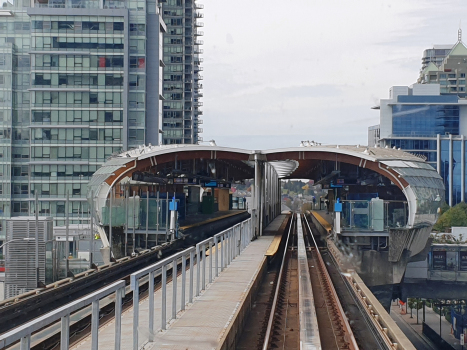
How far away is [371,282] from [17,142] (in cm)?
4895

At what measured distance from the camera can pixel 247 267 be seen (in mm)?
21422

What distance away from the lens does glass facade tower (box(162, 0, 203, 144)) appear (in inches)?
4333

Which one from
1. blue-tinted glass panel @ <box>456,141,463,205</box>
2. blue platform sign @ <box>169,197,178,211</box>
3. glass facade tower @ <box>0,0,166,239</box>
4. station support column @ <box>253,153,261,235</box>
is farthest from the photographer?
blue-tinted glass panel @ <box>456,141,463,205</box>

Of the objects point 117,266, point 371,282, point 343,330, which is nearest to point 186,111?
point 371,282

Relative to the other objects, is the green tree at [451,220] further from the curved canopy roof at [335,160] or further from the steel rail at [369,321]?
the steel rail at [369,321]

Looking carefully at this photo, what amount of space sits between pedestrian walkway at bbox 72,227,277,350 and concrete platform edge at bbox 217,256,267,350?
49mm

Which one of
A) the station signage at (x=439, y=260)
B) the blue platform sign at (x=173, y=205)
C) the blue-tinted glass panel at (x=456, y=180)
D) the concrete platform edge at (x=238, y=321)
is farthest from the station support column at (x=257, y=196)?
the blue-tinted glass panel at (x=456, y=180)

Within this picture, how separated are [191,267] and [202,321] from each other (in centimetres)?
195

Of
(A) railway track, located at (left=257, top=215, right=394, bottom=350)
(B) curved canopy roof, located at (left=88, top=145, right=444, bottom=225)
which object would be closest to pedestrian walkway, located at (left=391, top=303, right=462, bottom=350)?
(B) curved canopy roof, located at (left=88, top=145, right=444, bottom=225)

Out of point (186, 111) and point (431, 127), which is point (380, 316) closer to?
point (186, 111)

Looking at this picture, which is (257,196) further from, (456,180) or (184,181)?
(456,180)

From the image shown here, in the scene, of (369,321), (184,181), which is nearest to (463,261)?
(184,181)

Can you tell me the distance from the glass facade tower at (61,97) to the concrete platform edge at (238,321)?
51477 mm

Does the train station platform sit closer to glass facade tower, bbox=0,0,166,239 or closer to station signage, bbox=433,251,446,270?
station signage, bbox=433,251,446,270
